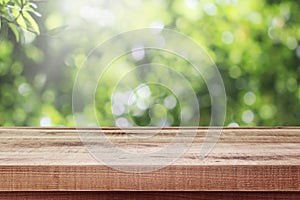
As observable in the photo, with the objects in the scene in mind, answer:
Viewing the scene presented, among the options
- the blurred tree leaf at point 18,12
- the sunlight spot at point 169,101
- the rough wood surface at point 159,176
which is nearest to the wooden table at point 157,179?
the rough wood surface at point 159,176

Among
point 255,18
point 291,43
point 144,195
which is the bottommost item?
point 144,195

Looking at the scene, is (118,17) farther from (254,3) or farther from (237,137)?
(237,137)

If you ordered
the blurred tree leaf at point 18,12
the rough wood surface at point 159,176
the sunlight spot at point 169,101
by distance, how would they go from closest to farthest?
the rough wood surface at point 159,176 < the blurred tree leaf at point 18,12 < the sunlight spot at point 169,101

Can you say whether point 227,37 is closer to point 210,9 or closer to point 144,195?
point 210,9

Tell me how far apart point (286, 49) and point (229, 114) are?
0.36m

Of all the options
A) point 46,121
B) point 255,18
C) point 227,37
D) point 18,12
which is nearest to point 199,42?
point 227,37

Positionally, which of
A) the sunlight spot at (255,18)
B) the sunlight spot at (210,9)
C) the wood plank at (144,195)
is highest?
the sunlight spot at (210,9)

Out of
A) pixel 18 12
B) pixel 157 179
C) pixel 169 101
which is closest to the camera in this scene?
pixel 157 179

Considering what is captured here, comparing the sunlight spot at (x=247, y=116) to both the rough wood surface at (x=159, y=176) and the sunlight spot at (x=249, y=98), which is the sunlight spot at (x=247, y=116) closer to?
the sunlight spot at (x=249, y=98)

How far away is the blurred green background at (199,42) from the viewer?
2.22 m

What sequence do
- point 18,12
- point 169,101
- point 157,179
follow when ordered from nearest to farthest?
point 157,179, point 18,12, point 169,101

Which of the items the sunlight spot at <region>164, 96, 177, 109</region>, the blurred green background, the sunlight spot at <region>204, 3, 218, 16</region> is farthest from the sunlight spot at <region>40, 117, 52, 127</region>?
the sunlight spot at <region>204, 3, 218, 16</region>

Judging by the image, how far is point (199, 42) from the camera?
2.21 m

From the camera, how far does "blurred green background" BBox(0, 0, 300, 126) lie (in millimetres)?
2217
